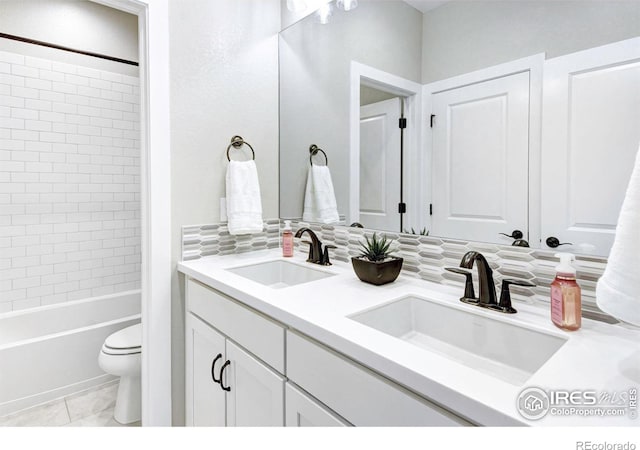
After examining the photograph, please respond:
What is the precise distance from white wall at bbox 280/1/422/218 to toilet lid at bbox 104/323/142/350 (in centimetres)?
105

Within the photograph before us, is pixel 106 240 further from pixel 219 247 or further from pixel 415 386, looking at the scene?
pixel 415 386

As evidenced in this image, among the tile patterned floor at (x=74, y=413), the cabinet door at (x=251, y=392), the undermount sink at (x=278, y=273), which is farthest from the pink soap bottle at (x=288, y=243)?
the tile patterned floor at (x=74, y=413)

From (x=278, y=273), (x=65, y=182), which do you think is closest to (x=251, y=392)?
(x=278, y=273)

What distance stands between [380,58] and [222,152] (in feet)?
2.68

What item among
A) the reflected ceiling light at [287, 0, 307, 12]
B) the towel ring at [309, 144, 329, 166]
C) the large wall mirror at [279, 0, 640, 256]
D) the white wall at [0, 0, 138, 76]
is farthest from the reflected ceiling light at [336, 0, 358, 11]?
the white wall at [0, 0, 138, 76]

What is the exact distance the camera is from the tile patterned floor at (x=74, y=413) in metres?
1.80

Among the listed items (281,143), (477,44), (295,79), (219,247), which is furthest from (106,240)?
(477,44)

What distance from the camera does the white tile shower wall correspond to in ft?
6.87

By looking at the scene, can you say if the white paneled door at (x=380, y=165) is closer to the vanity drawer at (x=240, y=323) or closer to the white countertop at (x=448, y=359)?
the white countertop at (x=448, y=359)

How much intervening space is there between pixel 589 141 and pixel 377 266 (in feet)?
2.16

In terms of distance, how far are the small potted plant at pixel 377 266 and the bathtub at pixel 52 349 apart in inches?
75.0

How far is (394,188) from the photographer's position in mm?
1341

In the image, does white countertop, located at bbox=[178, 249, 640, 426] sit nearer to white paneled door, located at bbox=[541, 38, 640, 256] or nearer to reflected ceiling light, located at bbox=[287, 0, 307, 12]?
white paneled door, located at bbox=[541, 38, 640, 256]

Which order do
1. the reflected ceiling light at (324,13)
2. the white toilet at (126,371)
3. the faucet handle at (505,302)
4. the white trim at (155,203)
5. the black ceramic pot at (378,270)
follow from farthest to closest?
the white toilet at (126,371)
the reflected ceiling light at (324,13)
the white trim at (155,203)
the black ceramic pot at (378,270)
the faucet handle at (505,302)
